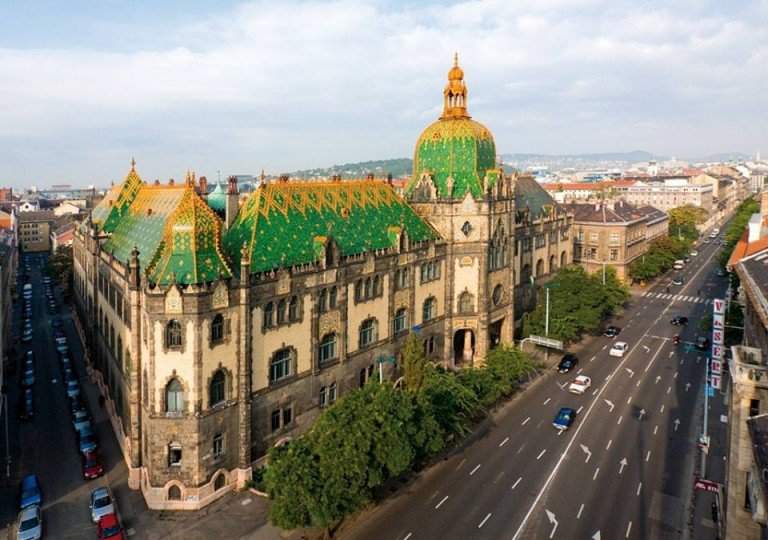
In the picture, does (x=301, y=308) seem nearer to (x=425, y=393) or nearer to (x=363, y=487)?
(x=425, y=393)

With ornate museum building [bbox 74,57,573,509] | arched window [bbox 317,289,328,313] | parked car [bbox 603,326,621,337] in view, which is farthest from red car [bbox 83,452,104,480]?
parked car [bbox 603,326,621,337]

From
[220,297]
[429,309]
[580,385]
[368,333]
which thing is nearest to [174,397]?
[220,297]

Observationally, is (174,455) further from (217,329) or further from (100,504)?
(217,329)

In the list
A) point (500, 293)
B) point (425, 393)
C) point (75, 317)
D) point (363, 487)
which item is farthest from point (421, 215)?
point (75, 317)

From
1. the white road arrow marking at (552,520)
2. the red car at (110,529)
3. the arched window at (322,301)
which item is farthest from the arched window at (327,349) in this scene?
the white road arrow marking at (552,520)

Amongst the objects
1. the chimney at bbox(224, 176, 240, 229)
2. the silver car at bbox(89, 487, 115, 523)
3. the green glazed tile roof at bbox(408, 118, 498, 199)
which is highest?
Answer: the green glazed tile roof at bbox(408, 118, 498, 199)

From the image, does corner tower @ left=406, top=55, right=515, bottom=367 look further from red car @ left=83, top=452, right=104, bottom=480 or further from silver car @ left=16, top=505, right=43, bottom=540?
silver car @ left=16, top=505, right=43, bottom=540

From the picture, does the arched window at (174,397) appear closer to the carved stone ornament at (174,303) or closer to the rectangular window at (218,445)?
the rectangular window at (218,445)
